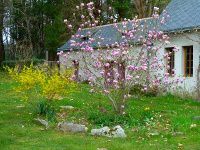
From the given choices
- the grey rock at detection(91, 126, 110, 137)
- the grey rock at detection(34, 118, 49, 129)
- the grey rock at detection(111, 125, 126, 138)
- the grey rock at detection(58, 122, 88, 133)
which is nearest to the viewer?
the grey rock at detection(111, 125, 126, 138)

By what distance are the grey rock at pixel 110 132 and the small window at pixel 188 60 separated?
35.5 feet

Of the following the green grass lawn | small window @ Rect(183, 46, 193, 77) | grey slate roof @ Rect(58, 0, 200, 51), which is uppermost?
grey slate roof @ Rect(58, 0, 200, 51)

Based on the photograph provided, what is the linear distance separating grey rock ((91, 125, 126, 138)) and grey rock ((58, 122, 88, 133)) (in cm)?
41

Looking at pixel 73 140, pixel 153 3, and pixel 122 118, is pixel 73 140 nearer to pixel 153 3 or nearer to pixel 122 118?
pixel 122 118

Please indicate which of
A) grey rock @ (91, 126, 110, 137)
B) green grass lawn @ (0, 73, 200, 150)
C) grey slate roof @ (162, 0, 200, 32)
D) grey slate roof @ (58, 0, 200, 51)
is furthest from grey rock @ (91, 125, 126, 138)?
grey slate roof @ (162, 0, 200, 32)

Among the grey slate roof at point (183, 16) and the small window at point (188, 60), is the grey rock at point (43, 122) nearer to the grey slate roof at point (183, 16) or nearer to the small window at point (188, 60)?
the grey slate roof at point (183, 16)

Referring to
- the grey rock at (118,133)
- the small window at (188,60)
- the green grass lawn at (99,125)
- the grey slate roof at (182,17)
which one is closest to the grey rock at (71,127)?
the green grass lawn at (99,125)

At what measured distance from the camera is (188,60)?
21.6m

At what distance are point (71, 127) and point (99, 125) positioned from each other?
3.39 feet

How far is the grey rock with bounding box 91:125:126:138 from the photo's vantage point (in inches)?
435

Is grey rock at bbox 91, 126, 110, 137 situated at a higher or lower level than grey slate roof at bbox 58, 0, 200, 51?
lower

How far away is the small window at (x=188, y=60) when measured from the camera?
21.4 m

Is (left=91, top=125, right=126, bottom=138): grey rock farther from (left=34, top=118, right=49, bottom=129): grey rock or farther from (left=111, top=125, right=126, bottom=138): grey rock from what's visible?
(left=34, top=118, right=49, bottom=129): grey rock

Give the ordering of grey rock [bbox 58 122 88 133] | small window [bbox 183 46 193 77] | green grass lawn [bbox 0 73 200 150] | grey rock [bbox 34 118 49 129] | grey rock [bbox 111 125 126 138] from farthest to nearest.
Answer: small window [bbox 183 46 193 77] → grey rock [bbox 34 118 49 129] → grey rock [bbox 58 122 88 133] → grey rock [bbox 111 125 126 138] → green grass lawn [bbox 0 73 200 150]
